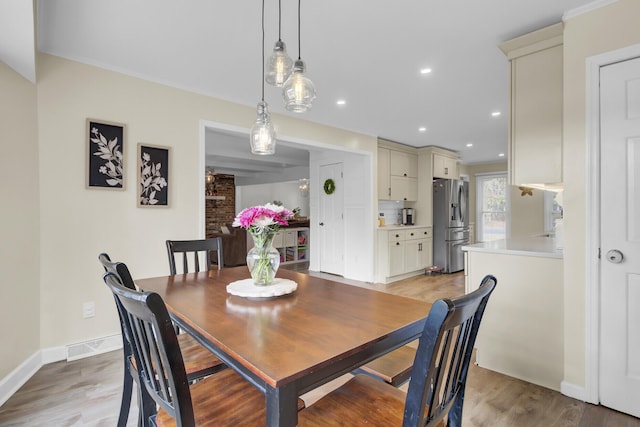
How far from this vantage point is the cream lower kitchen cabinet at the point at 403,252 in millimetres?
5195

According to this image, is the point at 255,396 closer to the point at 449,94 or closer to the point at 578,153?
the point at 578,153

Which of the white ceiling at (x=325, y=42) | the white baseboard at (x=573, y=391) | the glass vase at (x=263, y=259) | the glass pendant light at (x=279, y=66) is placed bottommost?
the white baseboard at (x=573, y=391)

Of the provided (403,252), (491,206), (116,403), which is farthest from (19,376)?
(491,206)

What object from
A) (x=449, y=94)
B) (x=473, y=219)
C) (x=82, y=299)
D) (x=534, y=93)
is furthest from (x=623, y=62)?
(x=473, y=219)

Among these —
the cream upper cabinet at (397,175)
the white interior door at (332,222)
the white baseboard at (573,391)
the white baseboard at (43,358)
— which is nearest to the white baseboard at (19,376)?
the white baseboard at (43,358)

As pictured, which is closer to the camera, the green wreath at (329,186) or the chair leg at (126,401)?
the chair leg at (126,401)

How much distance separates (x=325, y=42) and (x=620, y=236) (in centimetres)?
217

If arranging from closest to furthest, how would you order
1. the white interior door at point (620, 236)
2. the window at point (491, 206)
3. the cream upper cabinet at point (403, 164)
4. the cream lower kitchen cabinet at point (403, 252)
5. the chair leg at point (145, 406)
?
the chair leg at point (145, 406) < the white interior door at point (620, 236) < the cream lower kitchen cabinet at point (403, 252) < the cream upper cabinet at point (403, 164) < the window at point (491, 206)

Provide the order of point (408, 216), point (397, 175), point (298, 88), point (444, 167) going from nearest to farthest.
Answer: point (298, 88), point (397, 175), point (408, 216), point (444, 167)

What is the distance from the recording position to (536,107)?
7.30 feet

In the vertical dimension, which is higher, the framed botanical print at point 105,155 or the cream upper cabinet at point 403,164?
the cream upper cabinet at point 403,164

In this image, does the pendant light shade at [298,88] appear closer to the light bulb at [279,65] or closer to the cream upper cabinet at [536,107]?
the light bulb at [279,65]

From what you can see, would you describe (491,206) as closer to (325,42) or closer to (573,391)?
(573,391)

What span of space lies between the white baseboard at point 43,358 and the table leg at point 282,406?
2.20 m
